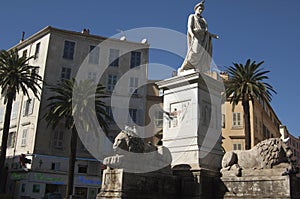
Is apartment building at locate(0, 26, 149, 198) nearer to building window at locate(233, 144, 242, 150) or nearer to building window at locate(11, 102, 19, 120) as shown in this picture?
building window at locate(11, 102, 19, 120)

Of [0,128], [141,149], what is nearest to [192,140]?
[141,149]

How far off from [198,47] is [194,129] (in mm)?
3456

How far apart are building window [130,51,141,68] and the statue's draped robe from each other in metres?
32.9

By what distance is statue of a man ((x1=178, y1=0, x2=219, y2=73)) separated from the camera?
13.3 m

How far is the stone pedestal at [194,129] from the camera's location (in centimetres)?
1102

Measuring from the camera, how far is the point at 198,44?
44.1 ft

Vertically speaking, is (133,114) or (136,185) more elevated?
(133,114)

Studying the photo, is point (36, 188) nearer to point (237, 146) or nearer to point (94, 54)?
point (94, 54)

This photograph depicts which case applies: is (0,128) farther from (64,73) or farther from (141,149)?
(141,149)

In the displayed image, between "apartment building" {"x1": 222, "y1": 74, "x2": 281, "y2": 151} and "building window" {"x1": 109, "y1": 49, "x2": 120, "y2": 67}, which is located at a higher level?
"building window" {"x1": 109, "y1": 49, "x2": 120, "y2": 67}

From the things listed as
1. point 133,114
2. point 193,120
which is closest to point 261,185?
point 193,120

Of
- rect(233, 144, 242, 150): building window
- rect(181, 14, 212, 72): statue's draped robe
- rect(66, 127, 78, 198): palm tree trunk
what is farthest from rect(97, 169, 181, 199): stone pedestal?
rect(233, 144, 242, 150): building window

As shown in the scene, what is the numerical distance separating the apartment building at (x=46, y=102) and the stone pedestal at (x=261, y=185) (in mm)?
28639

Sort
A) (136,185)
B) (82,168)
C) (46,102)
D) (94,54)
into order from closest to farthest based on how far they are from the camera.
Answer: (136,185)
(82,168)
(46,102)
(94,54)
